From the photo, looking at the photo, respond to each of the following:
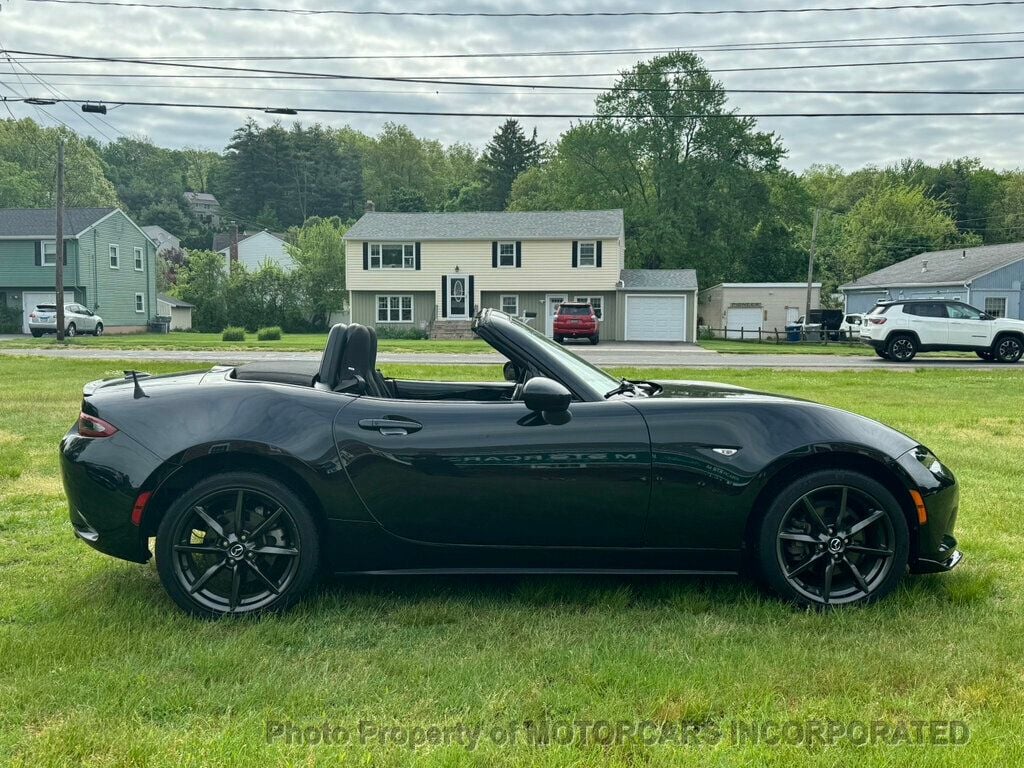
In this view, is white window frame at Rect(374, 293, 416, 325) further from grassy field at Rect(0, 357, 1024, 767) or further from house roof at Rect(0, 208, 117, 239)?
grassy field at Rect(0, 357, 1024, 767)

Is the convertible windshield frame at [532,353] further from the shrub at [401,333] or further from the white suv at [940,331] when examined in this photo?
the shrub at [401,333]

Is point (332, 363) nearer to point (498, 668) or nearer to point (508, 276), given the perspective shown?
point (498, 668)

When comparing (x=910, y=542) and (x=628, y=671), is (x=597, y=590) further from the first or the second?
(x=910, y=542)

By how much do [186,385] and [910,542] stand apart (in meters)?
3.39

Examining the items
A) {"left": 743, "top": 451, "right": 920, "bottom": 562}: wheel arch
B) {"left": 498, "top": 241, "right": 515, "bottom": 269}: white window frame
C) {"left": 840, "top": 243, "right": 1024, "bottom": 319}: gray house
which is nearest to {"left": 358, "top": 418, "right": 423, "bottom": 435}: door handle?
Result: {"left": 743, "top": 451, "right": 920, "bottom": 562}: wheel arch

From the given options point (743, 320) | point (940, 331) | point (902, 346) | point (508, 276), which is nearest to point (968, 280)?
point (743, 320)

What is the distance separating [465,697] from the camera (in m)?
2.75

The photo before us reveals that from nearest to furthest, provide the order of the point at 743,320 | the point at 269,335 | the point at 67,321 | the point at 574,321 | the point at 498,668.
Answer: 1. the point at 498,668
2. the point at 574,321
3. the point at 269,335
4. the point at 67,321
5. the point at 743,320

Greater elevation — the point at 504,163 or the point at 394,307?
the point at 504,163

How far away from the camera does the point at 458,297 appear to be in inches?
1585

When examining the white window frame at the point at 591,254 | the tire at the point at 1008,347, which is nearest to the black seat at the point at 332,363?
the tire at the point at 1008,347

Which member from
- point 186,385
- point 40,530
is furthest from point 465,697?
point 40,530

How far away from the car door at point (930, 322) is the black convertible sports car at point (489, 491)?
21.1m

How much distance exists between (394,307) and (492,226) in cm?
644
